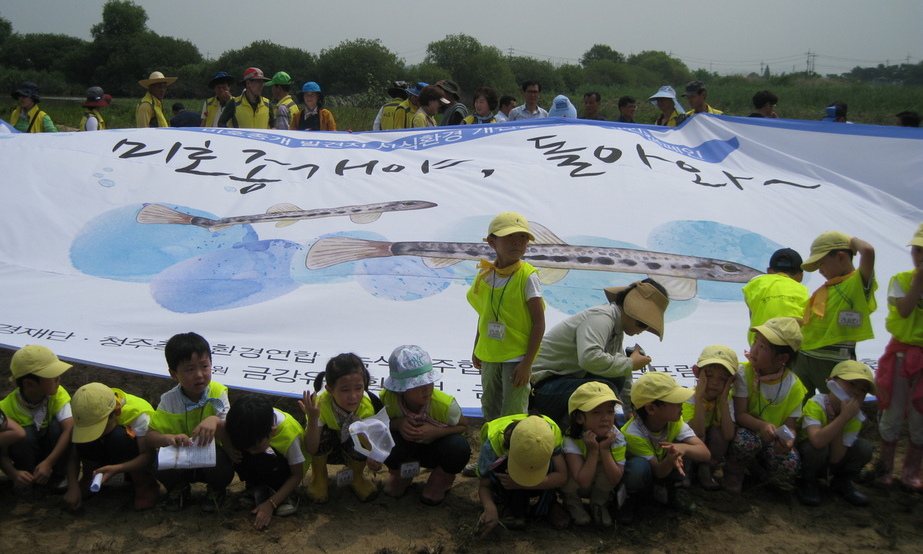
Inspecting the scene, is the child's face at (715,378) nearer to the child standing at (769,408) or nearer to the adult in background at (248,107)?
the child standing at (769,408)

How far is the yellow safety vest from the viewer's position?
3.07m

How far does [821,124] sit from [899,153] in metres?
0.58

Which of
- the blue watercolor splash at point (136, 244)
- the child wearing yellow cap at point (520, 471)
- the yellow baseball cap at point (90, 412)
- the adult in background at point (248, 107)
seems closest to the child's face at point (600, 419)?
the child wearing yellow cap at point (520, 471)

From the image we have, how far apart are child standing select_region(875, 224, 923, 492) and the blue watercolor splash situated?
11.1ft

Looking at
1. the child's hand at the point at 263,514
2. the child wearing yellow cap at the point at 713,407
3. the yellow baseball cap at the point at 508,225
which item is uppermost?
the yellow baseball cap at the point at 508,225

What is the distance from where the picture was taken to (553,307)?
14.3 ft

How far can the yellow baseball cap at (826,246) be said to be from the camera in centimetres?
355

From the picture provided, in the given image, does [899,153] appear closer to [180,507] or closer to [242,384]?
[242,384]

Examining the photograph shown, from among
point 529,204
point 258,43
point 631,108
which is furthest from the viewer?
point 258,43

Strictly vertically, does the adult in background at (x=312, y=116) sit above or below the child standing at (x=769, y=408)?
above

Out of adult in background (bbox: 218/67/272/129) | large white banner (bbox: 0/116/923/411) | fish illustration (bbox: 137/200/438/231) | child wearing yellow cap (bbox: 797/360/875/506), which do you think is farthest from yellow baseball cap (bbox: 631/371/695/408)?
adult in background (bbox: 218/67/272/129)

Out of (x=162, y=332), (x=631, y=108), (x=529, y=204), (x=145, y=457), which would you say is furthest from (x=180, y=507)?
(x=631, y=108)

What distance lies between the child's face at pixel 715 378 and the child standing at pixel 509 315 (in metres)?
0.68

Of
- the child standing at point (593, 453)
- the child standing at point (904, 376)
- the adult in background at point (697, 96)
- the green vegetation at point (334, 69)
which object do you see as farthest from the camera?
the green vegetation at point (334, 69)
